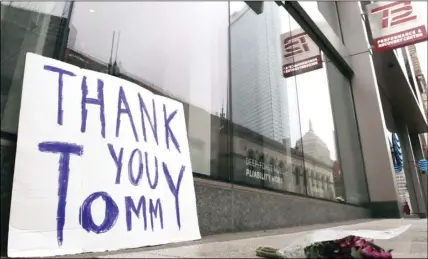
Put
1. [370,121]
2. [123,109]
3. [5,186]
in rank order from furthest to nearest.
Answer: [370,121] < [123,109] < [5,186]

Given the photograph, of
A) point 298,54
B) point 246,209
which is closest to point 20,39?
point 246,209

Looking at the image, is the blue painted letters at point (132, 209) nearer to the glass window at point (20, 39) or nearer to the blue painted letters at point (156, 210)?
the blue painted letters at point (156, 210)

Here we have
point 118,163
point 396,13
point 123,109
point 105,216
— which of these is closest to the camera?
point 105,216

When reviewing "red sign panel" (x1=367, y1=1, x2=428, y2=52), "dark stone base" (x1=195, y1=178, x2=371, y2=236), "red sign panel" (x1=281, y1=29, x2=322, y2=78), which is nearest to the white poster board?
"dark stone base" (x1=195, y1=178, x2=371, y2=236)

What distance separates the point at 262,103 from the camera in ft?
7.69

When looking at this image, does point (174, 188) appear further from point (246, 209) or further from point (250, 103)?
point (250, 103)

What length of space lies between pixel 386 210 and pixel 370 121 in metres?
1.27

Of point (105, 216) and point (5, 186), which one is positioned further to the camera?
point (105, 216)

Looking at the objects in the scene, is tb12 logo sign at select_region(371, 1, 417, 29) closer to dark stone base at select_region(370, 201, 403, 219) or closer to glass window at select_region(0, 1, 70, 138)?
dark stone base at select_region(370, 201, 403, 219)

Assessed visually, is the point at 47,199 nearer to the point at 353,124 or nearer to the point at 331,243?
the point at 331,243

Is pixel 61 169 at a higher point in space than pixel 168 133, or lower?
lower

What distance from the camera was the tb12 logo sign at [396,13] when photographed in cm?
445

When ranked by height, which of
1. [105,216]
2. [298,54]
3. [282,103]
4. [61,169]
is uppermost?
[298,54]

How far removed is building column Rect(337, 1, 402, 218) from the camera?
416 centimetres
